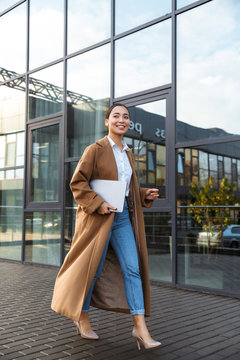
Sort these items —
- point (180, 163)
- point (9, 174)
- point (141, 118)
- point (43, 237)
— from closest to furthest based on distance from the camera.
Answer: point (180, 163) → point (141, 118) → point (43, 237) → point (9, 174)

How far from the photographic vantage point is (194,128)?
6.15 m

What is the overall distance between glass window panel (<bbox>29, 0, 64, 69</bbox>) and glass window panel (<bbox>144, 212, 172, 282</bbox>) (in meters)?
4.16

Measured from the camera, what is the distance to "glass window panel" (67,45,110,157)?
766cm

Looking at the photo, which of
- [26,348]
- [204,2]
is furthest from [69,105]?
[26,348]

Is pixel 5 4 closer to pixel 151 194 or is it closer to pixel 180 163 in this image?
pixel 180 163

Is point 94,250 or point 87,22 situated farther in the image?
point 87,22

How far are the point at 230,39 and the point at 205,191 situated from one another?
217cm

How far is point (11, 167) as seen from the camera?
9.51 metres

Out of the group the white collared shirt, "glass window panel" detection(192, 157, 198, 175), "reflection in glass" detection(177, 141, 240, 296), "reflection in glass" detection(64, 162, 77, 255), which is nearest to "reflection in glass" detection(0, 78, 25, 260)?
"reflection in glass" detection(64, 162, 77, 255)

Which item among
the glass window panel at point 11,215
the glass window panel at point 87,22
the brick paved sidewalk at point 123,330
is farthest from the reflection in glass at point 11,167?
the brick paved sidewalk at point 123,330

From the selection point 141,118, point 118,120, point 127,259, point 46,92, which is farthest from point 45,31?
point 127,259

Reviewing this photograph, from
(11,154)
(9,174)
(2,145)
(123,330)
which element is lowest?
(123,330)

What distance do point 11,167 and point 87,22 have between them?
3592mm

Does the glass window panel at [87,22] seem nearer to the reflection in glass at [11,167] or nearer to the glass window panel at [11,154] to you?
the reflection in glass at [11,167]
